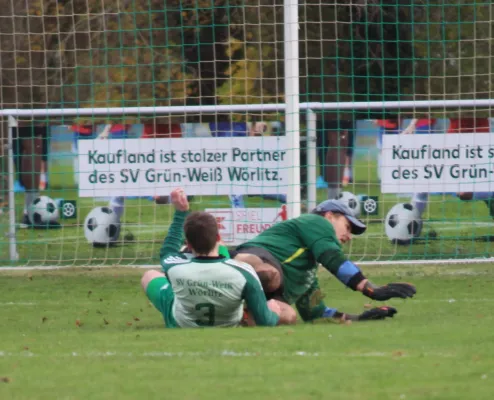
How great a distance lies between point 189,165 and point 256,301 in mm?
6759

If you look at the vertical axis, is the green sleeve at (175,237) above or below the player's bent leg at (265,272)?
above

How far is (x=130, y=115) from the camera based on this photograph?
15648 millimetres

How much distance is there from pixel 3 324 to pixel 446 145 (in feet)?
21.6

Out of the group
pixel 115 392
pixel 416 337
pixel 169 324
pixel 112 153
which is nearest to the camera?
pixel 115 392

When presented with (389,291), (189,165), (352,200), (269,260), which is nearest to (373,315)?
(389,291)

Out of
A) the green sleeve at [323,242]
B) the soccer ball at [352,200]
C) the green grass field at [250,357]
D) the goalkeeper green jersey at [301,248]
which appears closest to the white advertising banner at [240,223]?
the soccer ball at [352,200]

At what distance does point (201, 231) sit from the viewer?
810 centimetres

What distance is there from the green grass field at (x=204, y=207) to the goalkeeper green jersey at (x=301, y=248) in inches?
224

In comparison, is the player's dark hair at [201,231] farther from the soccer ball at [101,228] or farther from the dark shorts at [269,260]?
the soccer ball at [101,228]

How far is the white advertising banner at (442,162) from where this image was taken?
1472cm

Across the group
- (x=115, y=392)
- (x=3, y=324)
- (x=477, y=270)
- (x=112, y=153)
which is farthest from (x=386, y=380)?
(x=112, y=153)

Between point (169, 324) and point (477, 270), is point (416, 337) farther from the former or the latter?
point (477, 270)

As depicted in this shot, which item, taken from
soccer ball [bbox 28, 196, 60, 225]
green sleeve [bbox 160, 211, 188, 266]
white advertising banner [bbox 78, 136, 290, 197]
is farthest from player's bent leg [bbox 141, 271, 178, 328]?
soccer ball [bbox 28, 196, 60, 225]

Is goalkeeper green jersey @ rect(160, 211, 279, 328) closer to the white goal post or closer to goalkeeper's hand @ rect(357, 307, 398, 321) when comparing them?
goalkeeper's hand @ rect(357, 307, 398, 321)
